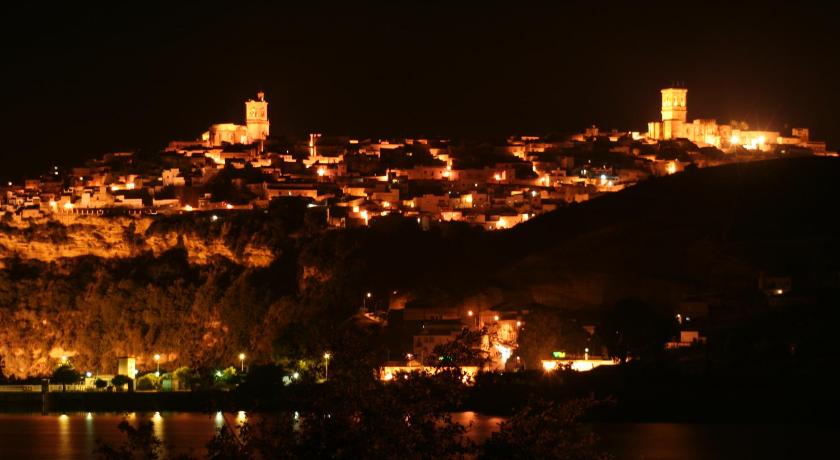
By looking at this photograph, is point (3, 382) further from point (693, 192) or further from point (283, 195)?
point (693, 192)

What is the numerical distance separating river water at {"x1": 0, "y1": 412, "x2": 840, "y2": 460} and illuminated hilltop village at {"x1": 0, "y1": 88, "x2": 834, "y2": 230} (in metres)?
17.9

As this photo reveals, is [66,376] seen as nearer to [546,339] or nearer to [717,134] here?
[546,339]

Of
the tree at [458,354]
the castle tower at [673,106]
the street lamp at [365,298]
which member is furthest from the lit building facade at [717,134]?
the tree at [458,354]

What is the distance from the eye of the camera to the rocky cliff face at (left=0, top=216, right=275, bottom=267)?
55.4 metres

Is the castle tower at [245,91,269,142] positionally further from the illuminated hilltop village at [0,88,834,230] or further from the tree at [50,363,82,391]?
the tree at [50,363,82,391]

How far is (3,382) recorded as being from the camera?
54.0 meters

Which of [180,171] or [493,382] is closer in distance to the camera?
[493,382]

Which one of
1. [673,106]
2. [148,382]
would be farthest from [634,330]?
[673,106]

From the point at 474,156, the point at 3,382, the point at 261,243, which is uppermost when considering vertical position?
the point at 474,156

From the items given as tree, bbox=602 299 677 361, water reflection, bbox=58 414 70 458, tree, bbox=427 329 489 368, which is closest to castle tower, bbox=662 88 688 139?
tree, bbox=602 299 677 361

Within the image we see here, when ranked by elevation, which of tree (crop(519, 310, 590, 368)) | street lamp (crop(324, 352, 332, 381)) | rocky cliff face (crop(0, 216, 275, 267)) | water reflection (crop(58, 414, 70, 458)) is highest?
rocky cliff face (crop(0, 216, 275, 267))

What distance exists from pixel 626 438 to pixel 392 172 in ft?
107

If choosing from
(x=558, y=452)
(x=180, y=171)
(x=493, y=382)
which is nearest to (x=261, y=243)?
(x=180, y=171)

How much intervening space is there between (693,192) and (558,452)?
50846 millimetres
